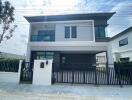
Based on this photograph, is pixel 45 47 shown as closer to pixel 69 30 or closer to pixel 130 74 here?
pixel 69 30

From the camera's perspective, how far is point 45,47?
47.2ft

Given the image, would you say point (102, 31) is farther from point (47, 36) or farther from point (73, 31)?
point (47, 36)

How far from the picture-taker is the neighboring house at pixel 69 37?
45.7 feet

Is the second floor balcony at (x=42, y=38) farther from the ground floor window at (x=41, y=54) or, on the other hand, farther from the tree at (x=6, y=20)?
the tree at (x=6, y=20)

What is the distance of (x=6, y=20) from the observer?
1204 centimetres

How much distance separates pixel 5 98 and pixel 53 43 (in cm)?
917

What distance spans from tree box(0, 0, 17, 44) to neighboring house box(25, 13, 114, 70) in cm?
270

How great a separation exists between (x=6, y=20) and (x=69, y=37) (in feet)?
24.0

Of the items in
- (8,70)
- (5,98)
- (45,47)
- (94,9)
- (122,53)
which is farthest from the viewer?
(122,53)

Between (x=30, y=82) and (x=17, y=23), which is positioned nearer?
(x=30, y=82)

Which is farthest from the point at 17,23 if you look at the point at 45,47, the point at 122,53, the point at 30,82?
the point at 122,53

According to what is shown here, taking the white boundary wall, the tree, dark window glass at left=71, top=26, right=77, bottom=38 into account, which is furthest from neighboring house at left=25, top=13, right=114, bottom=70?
the white boundary wall

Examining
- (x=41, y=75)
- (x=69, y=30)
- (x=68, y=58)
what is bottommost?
(x=41, y=75)

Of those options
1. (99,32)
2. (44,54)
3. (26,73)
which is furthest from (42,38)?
(99,32)
